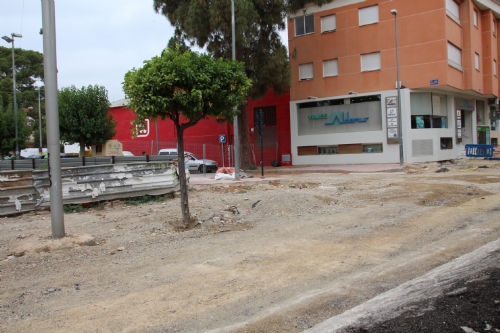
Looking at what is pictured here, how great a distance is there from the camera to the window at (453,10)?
91.6 feet

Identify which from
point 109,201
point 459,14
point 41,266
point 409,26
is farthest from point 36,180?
point 459,14

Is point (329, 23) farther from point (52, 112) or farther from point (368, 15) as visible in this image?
point (52, 112)

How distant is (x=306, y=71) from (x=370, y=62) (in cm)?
495

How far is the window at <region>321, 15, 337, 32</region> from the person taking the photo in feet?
102

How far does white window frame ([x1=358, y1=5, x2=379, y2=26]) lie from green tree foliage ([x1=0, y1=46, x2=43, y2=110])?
135 feet

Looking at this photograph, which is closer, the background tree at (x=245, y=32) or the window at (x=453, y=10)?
the background tree at (x=245, y=32)

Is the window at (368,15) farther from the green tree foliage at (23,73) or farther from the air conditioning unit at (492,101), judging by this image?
the green tree foliage at (23,73)

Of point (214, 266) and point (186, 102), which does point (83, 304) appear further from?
point (186, 102)

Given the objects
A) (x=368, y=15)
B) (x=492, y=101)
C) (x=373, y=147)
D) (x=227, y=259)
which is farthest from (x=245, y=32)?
(x=492, y=101)

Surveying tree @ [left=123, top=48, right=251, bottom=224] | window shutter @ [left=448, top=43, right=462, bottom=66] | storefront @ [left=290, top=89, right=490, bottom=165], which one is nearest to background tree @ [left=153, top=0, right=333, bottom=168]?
storefront @ [left=290, top=89, right=490, bottom=165]

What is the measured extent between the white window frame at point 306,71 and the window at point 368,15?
4.74 metres

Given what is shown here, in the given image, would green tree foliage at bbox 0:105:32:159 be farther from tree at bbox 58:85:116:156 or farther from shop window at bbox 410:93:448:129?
shop window at bbox 410:93:448:129

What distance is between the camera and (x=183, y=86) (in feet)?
26.6

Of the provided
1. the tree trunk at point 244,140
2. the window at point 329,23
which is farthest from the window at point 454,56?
the tree trunk at point 244,140
